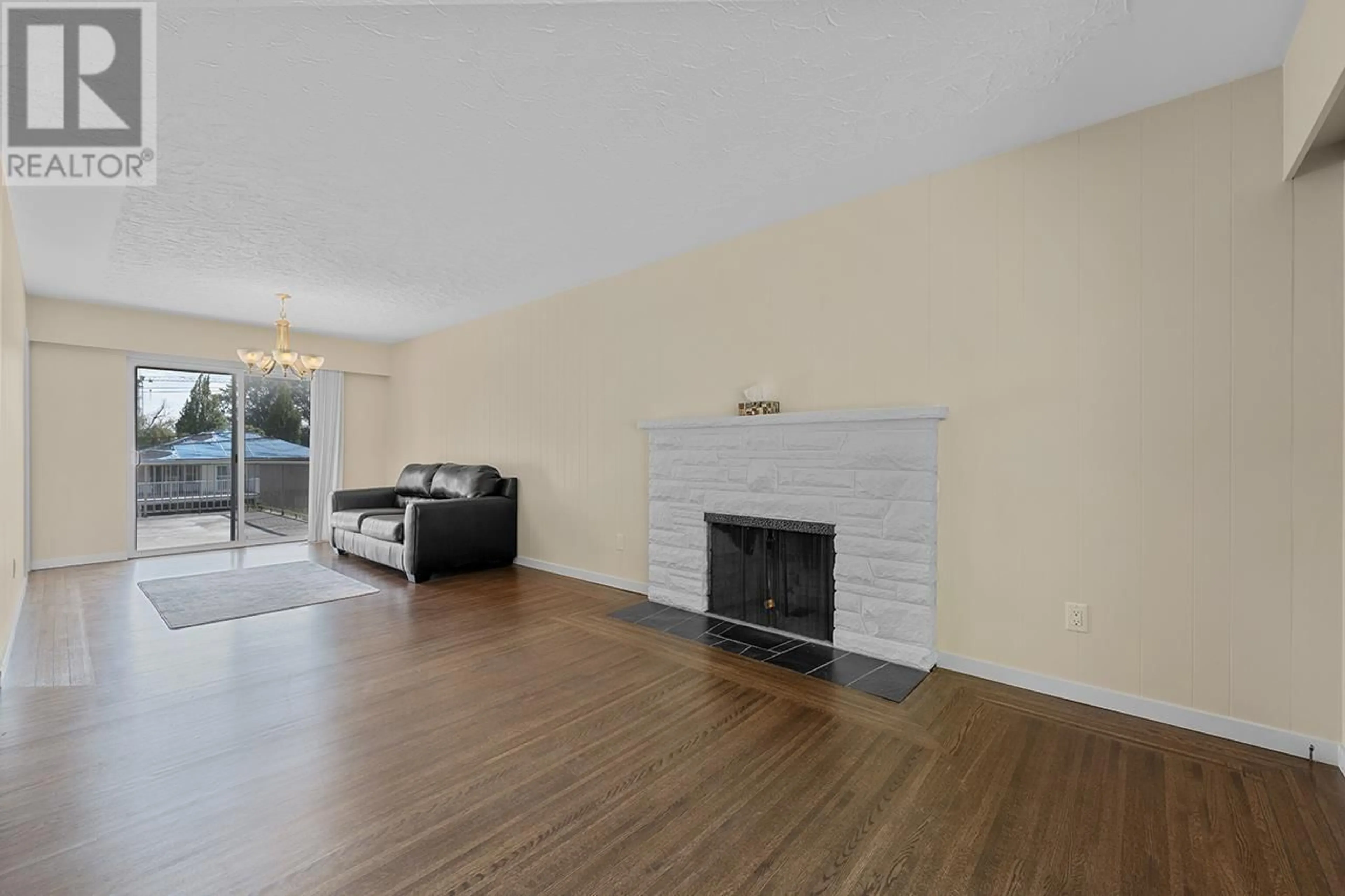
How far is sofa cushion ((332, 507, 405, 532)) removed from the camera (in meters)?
5.42

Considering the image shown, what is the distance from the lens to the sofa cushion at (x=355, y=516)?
5422 millimetres

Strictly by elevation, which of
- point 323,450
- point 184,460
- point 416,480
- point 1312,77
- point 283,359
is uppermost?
point 1312,77

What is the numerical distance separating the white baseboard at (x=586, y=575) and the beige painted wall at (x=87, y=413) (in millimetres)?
3937

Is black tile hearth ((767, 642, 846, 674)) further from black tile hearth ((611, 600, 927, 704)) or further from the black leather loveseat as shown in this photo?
the black leather loveseat

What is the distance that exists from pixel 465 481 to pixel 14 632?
115 inches

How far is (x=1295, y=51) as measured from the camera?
193 cm

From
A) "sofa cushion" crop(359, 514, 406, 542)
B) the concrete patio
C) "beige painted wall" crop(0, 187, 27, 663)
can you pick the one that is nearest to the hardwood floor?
"beige painted wall" crop(0, 187, 27, 663)

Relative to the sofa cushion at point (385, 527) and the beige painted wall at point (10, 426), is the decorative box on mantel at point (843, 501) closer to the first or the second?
the sofa cushion at point (385, 527)

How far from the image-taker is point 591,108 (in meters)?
2.28

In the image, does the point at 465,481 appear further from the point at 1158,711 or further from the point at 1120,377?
the point at 1158,711

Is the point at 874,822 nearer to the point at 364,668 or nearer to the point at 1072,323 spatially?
the point at 1072,323

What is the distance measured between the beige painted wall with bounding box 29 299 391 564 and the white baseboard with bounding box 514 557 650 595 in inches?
155

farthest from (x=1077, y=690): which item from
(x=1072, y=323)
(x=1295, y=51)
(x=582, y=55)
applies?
(x=582, y=55)

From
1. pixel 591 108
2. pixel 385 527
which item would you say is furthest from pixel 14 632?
pixel 591 108
